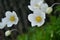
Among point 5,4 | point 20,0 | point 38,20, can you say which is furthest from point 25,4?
point 38,20

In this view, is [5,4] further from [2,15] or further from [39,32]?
[39,32]

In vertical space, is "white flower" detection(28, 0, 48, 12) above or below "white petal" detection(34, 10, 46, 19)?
above

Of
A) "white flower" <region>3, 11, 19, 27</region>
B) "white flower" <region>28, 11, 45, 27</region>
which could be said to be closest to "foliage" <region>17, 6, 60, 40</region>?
"white flower" <region>28, 11, 45, 27</region>

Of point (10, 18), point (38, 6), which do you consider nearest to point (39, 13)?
point (38, 6)

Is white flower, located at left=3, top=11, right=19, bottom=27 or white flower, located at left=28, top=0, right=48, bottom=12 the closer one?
white flower, located at left=28, top=0, right=48, bottom=12

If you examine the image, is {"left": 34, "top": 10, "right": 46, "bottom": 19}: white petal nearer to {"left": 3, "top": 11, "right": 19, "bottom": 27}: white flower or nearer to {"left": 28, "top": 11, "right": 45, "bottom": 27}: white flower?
{"left": 28, "top": 11, "right": 45, "bottom": 27}: white flower

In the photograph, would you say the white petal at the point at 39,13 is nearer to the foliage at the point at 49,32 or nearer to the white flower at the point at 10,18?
the foliage at the point at 49,32
